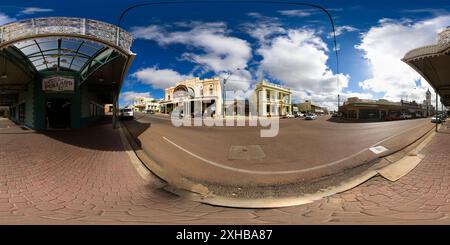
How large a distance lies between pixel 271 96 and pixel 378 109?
2.29m

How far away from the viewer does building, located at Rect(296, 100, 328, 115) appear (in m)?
5.89

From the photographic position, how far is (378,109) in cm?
499

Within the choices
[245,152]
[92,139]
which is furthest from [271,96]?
[92,139]

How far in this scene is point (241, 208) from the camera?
3.77m

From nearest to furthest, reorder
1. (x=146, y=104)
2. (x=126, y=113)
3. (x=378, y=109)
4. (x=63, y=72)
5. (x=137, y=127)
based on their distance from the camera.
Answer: (x=378, y=109) → (x=146, y=104) → (x=137, y=127) → (x=63, y=72) → (x=126, y=113)

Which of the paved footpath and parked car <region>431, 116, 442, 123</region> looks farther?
parked car <region>431, 116, 442, 123</region>

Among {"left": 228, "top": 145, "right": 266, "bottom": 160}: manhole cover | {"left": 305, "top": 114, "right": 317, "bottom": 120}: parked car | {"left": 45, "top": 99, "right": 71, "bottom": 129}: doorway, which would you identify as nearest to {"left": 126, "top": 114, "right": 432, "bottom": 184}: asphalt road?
{"left": 228, "top": 145, "right": 266, "bottom": 160}: manhole cover

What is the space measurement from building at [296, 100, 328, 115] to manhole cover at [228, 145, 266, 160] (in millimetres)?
1593

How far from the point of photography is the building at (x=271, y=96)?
528 centimetres

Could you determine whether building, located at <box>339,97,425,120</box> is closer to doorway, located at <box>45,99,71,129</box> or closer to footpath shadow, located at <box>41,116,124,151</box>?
footpath shadow, located at <box>41,116,124,151</box>

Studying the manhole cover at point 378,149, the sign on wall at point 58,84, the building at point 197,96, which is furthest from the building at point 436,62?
the sign on wall at point 58,84

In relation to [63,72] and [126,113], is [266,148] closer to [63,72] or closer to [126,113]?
[126,113]
